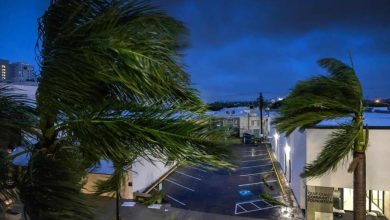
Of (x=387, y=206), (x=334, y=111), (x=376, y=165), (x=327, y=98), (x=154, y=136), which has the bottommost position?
(x=387, y=206)

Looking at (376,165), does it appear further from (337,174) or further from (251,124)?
(251,124)

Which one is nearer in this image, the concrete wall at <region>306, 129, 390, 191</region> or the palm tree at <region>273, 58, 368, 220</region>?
the palm tree at <region>273, 58, 368, 220</region>

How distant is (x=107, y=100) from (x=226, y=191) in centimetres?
1754

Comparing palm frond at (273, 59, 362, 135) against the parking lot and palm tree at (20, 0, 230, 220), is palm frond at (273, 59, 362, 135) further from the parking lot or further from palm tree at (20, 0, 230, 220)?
the parking lot

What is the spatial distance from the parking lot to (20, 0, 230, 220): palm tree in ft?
37.7

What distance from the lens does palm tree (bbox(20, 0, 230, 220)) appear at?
115cm

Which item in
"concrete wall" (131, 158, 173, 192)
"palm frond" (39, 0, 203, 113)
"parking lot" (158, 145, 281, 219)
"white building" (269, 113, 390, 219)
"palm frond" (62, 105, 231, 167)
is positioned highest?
"palm frond" (39, 0, 203, 113)

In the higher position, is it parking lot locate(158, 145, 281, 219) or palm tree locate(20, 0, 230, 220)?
palm tree locate(20, 0, 230, 220)

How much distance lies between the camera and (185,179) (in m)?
20.5

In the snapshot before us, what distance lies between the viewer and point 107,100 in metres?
1.36

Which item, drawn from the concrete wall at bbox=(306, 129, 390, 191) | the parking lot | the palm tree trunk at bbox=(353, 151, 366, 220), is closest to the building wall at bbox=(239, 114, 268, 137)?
the parking lot

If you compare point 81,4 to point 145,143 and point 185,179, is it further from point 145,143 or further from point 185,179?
point 185,179

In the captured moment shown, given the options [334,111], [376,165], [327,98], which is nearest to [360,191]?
[334,111]

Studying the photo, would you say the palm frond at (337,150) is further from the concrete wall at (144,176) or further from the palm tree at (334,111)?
the concrete wall at (144,176)
